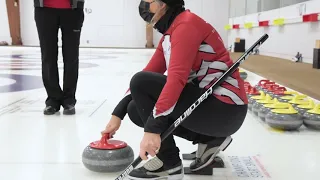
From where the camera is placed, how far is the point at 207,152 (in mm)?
1465

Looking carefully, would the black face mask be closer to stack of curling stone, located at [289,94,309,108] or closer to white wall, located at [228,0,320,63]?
stack of curling stone, located at [289,94,309,108]

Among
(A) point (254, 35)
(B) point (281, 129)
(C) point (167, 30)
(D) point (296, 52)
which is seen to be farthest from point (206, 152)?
(A) point (254, 35)

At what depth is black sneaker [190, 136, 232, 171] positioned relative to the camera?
4.78 ft

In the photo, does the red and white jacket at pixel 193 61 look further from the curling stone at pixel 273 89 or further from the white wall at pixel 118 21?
the white wall at pixel 118 21

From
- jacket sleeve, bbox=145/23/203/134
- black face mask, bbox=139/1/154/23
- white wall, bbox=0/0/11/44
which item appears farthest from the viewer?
white wall, bbox=0/0/11/44

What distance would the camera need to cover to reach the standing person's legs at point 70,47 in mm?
2559

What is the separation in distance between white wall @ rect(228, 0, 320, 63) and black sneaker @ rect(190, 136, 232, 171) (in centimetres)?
475

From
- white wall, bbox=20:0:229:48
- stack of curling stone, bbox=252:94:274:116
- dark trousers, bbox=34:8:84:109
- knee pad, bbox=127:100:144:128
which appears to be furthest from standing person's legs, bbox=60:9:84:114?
white wall, bbox=20:0:229:48

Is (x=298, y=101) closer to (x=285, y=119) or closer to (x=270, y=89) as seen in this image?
(x=285, y=119)

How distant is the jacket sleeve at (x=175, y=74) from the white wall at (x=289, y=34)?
4.95 meters

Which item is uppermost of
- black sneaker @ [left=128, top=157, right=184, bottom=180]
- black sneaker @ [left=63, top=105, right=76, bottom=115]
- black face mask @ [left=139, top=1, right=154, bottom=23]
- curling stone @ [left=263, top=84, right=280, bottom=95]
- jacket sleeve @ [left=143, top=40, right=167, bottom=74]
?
black face mask @ [left=139, top=1, right=154, bottom=23]

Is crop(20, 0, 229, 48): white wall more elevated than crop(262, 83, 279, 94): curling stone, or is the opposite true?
crop(20, 0, 229, 48): white wall

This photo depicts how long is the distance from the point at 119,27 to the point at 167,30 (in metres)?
12.3

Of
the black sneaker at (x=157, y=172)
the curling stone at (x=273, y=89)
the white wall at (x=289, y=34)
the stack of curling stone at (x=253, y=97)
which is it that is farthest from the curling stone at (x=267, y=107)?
the white wall at (x=289, y=34)
